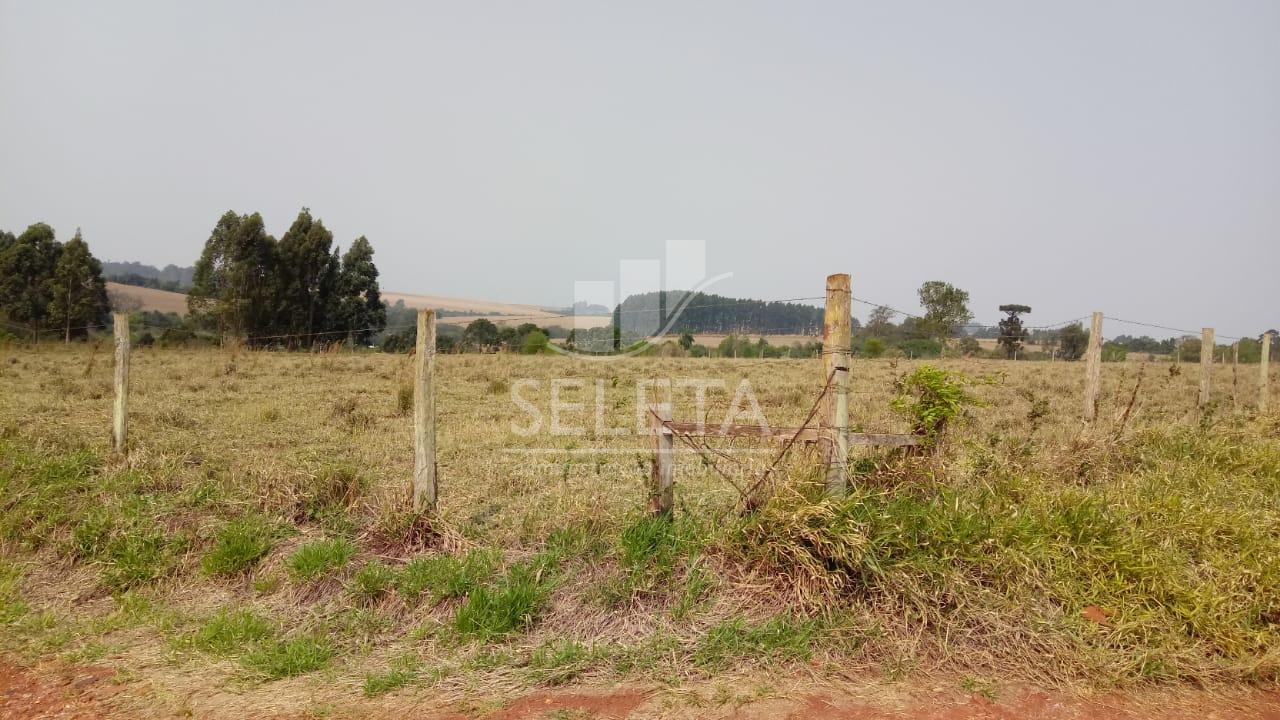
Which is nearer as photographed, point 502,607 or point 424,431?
point 502,607

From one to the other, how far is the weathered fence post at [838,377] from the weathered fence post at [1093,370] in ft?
15.8

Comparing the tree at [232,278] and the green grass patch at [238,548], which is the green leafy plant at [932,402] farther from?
the tree at [232,278]

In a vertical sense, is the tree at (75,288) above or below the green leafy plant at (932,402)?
above

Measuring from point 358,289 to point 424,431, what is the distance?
36.3 metres

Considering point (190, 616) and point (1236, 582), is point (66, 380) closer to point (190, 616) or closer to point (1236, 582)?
point (190, 616)

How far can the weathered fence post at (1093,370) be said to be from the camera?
25.9 feet

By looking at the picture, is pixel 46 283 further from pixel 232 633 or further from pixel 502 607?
pixel 502 607

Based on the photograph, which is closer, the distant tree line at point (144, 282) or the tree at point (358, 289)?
the tree at point (358, 289)

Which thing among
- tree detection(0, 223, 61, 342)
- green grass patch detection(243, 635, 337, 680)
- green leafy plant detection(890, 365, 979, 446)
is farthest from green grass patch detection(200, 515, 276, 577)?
tree detection(0, 223, 61, 342)

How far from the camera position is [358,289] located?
38.6 m

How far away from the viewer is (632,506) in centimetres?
561

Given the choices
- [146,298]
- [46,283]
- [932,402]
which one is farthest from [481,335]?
[146,298]

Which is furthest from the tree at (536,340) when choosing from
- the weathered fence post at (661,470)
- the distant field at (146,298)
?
the distant field at (146,298)

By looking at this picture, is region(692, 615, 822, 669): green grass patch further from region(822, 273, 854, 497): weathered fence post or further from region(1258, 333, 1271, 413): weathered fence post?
region(1258, 333, 1271, 413): weathered fence post
